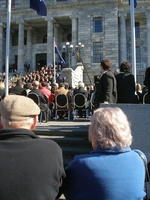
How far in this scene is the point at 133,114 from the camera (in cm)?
→ 489

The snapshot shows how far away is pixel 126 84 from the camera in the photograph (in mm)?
6000

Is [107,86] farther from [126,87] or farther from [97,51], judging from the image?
[97,51]

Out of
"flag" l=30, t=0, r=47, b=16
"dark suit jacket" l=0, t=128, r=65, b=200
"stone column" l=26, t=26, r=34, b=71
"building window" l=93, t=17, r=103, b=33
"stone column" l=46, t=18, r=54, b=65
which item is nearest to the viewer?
"dark suit jacket" l=0, t=128, r=65, b=200

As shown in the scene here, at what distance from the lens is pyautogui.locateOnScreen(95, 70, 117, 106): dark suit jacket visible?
5.66m

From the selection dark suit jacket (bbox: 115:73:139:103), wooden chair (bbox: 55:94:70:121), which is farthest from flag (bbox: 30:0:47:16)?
dark suit jacket (bbox: 115:73:139:103)

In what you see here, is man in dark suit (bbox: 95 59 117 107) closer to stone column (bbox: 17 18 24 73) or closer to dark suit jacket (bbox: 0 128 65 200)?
dark suit jacket (bbox: 0 128 65 200)

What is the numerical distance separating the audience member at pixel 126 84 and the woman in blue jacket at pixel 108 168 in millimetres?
4149

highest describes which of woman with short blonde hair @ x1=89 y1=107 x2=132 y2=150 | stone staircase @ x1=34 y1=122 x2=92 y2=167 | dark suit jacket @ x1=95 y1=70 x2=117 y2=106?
dark suit jacket @ x1=95 y1=70 x2=117 y2=106

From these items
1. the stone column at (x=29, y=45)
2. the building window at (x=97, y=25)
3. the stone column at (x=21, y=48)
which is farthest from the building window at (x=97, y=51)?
the stone column at (x=21, y=48)

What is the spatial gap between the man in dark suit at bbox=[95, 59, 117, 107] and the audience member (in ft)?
1.07

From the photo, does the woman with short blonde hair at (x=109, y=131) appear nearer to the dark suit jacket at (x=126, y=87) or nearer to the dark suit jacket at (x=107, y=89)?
the dark suit jacket at (x=107, y=89)

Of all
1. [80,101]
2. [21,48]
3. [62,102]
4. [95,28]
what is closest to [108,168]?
[80,101]

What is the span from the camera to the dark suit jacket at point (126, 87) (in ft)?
19.6

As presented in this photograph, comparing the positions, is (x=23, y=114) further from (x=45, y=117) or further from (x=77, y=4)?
(x=77, y=4)
